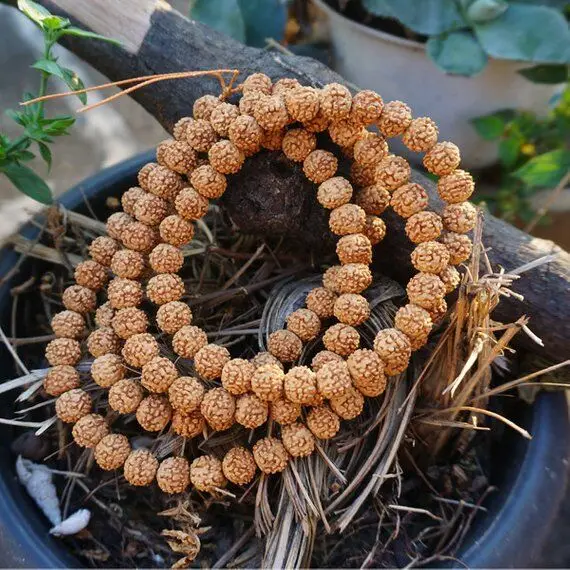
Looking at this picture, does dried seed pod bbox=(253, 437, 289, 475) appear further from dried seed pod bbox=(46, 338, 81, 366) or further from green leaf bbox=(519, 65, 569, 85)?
green leaf bbox=(519, 65, 569, 85)

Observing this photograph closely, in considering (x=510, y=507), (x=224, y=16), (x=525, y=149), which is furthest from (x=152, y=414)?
(x=525, y=149)

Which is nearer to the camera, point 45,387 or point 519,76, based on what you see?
point 45,387

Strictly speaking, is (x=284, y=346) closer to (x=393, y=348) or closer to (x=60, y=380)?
(x=393, y=348)

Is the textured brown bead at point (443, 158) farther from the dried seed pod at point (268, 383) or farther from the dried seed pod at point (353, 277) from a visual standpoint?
the dried seed pod at point (268, 383)

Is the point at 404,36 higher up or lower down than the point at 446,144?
higher up

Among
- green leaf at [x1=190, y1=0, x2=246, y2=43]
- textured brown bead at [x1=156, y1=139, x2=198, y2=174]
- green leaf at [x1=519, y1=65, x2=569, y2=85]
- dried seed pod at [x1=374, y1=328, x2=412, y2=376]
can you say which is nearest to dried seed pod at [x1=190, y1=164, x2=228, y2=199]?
textured brown bead at [x1=156, y1=139, x2=198, y2=174]

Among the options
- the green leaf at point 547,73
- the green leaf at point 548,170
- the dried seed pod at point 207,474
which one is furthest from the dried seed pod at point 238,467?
the green leaf at point 547,73

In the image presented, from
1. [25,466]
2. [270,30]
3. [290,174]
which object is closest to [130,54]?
[290,174]

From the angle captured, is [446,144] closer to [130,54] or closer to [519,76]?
[130,54]
